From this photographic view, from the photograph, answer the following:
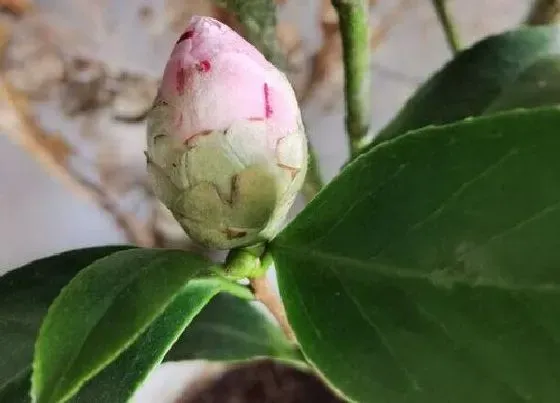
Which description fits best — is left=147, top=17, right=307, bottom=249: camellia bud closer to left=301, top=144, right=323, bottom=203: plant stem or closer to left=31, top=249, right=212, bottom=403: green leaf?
left=31, top=249, right=212, bottom=403: green leaf

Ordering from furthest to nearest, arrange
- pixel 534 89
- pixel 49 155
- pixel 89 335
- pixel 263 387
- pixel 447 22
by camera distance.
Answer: pixel 49 155 → pixel 263 387 → pixel 447 22 → pixel 534 89 → pixel 89 335

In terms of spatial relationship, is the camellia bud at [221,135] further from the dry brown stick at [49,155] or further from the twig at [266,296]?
the dry brown stick at [49,155]

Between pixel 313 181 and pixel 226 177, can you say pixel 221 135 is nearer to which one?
pixel 226 177

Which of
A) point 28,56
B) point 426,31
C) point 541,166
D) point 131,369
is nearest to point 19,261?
point 28,56

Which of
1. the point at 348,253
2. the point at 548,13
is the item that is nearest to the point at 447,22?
the point at 548,13

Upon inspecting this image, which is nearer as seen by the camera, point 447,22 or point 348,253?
point 348,253

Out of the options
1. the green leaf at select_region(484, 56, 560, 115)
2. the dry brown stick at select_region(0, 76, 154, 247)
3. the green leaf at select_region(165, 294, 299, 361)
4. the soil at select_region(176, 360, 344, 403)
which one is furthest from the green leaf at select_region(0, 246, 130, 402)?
the dry brown stick at select_region(0, 76, 154, 247)
